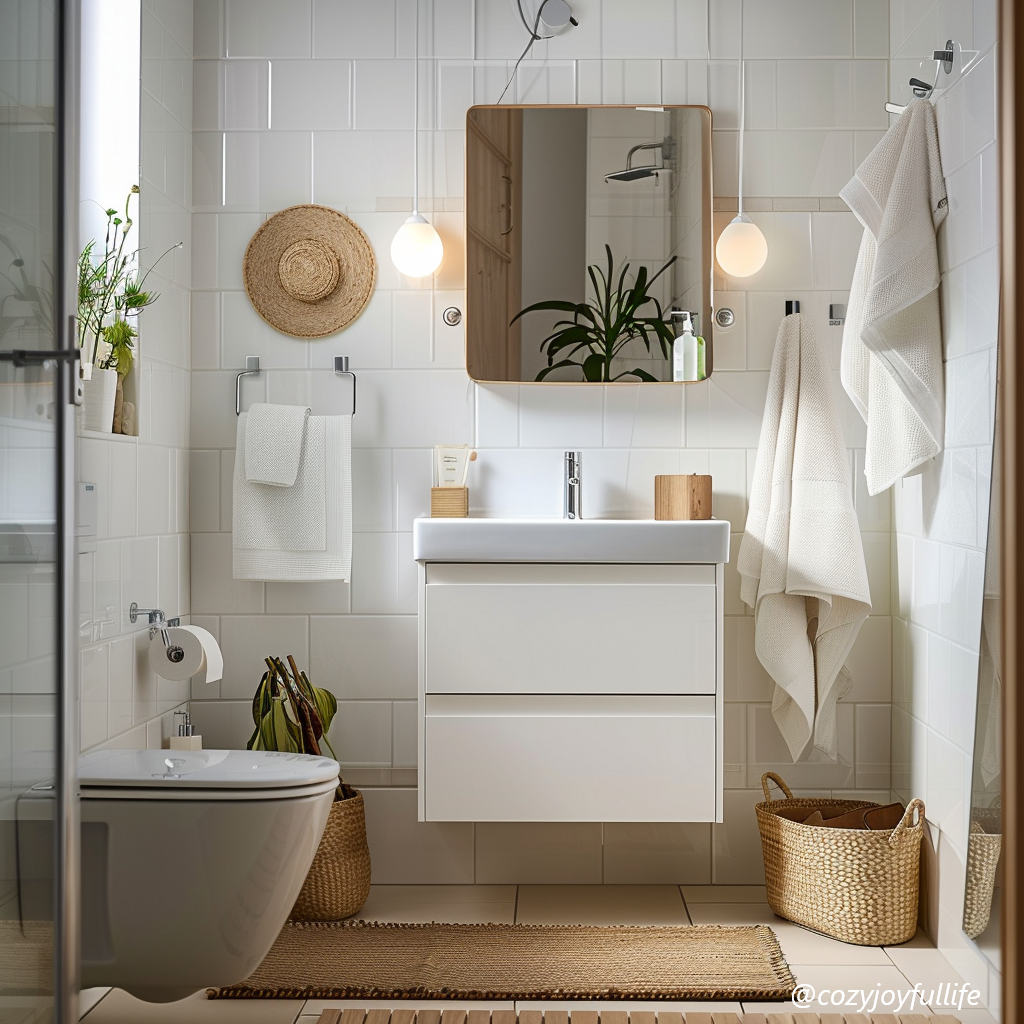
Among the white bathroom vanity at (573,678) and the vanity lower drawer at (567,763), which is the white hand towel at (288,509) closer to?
the white bathroom vanity at (573,678)

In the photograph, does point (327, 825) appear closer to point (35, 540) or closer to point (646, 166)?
point (35, 540)

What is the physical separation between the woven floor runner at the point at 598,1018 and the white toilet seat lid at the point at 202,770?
1.64 ft

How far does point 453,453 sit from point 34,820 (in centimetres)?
145

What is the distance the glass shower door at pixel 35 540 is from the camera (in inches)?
50.5

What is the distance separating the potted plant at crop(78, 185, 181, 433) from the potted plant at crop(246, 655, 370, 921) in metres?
0.72

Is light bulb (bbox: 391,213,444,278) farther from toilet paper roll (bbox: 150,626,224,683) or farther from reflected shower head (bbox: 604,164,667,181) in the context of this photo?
toilet paper roll (bbox: 150,626,224,683)

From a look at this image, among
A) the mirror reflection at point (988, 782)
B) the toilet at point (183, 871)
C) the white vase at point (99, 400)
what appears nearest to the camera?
the mirror reflection at point (988, 782)

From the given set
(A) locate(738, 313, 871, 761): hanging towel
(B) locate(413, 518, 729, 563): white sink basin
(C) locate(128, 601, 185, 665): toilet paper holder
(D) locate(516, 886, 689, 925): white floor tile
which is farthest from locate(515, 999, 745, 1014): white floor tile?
(C) locate(128, 601, 185, 665): toilet paper holder

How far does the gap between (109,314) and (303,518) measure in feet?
2.19

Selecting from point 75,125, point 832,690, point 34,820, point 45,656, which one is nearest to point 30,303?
point 75,125

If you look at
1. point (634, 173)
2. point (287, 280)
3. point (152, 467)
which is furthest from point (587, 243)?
point (152, 467)

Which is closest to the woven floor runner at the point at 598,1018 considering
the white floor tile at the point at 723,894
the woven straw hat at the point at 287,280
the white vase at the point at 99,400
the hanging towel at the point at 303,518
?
the white floor tile at the point at 723,894

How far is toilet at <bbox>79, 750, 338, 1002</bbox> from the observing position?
5.78 feet

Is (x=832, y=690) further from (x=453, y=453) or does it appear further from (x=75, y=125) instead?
(x=75, y=125)
